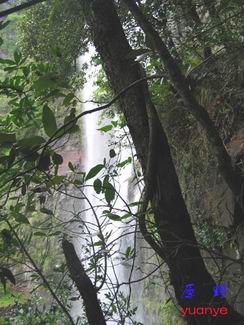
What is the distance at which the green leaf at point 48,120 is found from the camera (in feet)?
3.78

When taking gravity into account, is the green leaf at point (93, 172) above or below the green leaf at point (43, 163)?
above

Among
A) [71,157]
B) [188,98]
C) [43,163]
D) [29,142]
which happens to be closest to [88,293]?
[43,163]

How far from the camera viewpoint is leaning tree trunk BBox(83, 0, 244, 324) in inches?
74.4

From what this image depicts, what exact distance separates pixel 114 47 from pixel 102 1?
24 cm

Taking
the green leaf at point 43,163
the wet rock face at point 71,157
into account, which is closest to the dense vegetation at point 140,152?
the green leaf at point 43,163

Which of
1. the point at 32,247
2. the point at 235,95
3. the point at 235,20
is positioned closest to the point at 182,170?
the point at 235,95

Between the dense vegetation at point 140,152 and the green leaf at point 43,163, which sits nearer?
the green leaf at point 43,163

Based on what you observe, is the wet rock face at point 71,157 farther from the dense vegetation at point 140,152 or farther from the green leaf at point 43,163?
the green leaf at point 43,163

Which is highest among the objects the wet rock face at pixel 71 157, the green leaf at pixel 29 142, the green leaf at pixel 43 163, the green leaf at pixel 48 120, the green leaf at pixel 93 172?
the wet rock face at pixel 71 157

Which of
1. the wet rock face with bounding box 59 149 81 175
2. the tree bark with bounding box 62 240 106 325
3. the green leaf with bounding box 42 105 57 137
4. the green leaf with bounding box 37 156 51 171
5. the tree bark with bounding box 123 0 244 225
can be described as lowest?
the tree bark with bounding box 62 240 106 325

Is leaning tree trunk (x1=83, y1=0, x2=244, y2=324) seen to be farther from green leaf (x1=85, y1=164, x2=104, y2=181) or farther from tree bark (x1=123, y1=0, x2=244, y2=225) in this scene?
green leaf (x1=85, y1=164, x2=104, y2=181)

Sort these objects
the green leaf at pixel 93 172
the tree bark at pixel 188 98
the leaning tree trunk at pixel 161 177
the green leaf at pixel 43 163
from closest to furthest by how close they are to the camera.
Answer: the green leaf at pixel 43 163 < the green leaf at pixel 93 172 < the tree bark at pixel 188 98 < the leaning tree trunk at pixel 161 177

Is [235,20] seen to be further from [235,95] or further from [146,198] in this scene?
[146,198]

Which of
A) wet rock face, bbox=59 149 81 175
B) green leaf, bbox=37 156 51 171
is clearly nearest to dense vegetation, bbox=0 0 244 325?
green leaf, bbox=37 156 51 171
